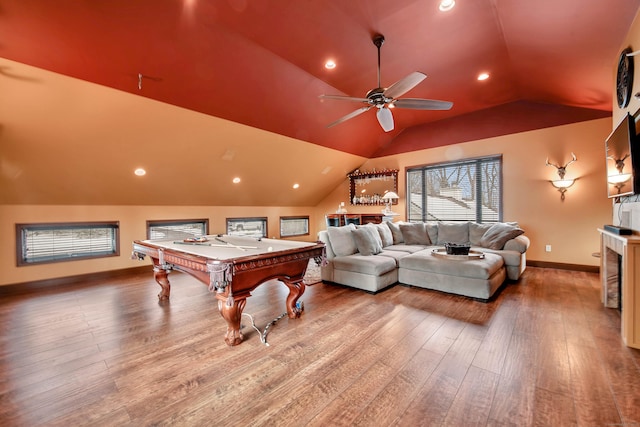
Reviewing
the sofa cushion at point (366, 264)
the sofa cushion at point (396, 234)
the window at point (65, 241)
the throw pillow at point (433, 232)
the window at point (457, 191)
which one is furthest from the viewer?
the window at point (457, 191)

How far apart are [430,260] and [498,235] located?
5.30ft

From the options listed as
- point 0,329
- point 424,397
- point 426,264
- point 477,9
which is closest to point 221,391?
point 424,397

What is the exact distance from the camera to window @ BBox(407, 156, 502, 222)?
18.6 ft

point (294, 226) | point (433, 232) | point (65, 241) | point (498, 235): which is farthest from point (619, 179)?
point (65, 241)

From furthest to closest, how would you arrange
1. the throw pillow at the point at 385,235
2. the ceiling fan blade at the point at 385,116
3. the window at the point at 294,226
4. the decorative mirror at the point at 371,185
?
1. the window at the point at 294,226
2. the decorative mirror at the point at 371,185
3. the throw pillow at the point at 385,235
4. the ceiling fan blade at the point at 385,116

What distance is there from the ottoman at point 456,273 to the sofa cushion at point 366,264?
28 centimetres

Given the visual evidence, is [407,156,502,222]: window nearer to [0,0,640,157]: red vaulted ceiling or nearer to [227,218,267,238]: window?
[0,0,640,157]: red vaulted ceiling

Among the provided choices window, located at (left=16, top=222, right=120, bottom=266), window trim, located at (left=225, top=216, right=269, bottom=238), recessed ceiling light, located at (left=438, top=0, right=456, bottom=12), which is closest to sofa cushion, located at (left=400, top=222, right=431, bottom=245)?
recessed ceiling light, located at (left=438, top=0, right=456, bottom=12)

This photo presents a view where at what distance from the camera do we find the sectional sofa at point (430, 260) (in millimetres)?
3461

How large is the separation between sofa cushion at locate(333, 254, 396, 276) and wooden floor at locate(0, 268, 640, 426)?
51 centimetres

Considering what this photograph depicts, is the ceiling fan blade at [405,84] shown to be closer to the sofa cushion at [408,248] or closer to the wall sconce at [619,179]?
the wall sconce at [619,179]

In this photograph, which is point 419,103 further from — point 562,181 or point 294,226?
point 294,226

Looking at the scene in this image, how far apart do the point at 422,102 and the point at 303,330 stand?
109 inches

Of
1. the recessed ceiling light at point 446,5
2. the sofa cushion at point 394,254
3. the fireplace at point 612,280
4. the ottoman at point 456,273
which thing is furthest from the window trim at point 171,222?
the fireplace at point 612,280
